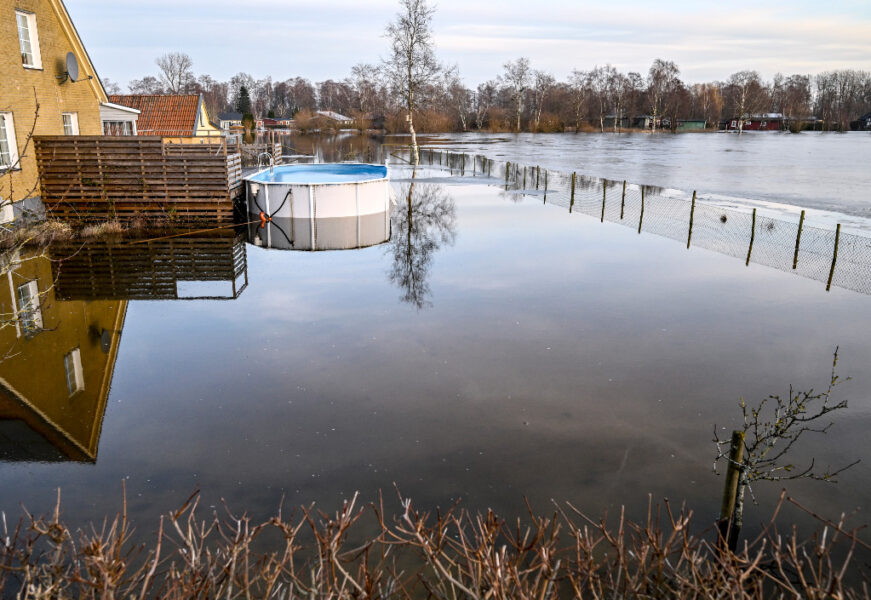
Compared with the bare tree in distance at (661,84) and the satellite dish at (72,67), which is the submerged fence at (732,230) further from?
the bare tree in distance at (661,84)

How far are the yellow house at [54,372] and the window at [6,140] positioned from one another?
6551 millimetres

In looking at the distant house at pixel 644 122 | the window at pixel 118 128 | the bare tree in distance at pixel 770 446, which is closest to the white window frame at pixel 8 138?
the window at pixel 118 128

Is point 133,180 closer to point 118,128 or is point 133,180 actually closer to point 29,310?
point 29,310

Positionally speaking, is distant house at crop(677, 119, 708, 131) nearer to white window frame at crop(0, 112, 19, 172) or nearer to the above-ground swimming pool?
the above-ground swimming pool

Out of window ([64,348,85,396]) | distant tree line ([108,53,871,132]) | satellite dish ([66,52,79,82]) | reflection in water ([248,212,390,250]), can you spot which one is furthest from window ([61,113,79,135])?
distant tree line ([108,53,871,132])

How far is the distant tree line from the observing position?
385 feet

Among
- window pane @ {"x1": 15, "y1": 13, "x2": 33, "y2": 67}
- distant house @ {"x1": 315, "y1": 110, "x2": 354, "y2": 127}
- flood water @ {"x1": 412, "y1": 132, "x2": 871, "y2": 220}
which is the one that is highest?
distant house @ {"x1": 315, "y1": 110, "x2": 354, "y2": 127}

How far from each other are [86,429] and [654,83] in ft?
458

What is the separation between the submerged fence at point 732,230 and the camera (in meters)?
16.0

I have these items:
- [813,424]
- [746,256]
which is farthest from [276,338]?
[746,256]

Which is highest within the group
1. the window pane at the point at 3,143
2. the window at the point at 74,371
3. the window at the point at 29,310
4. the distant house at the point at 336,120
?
the distant house at the point at 336,120

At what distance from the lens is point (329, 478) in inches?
261

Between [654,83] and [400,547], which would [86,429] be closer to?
[400,547]

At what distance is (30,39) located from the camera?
19422 millimetres
